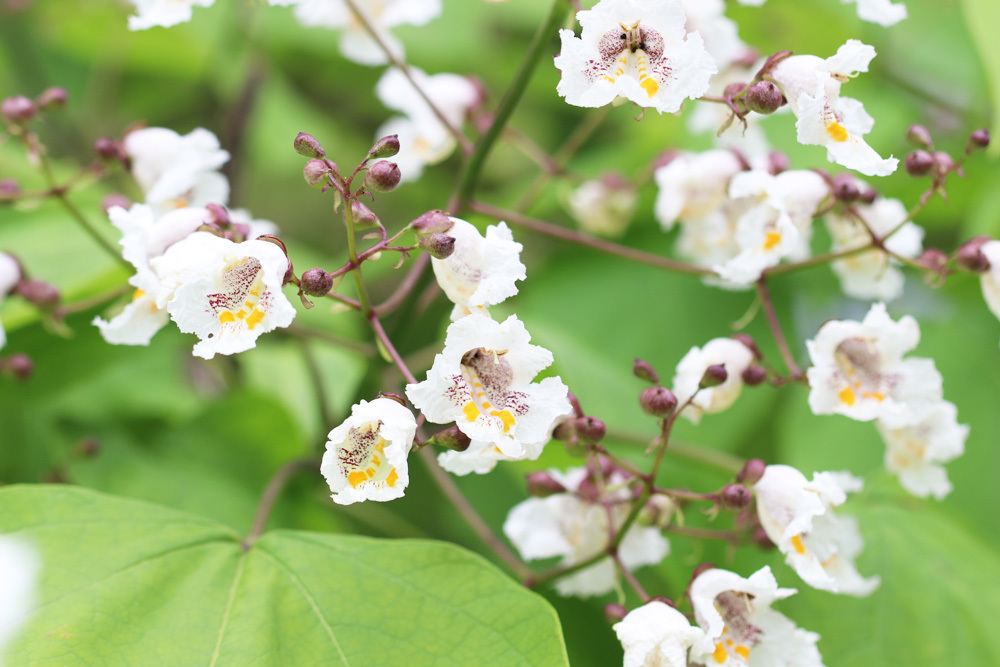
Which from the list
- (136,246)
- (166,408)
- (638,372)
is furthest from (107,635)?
(166,408)

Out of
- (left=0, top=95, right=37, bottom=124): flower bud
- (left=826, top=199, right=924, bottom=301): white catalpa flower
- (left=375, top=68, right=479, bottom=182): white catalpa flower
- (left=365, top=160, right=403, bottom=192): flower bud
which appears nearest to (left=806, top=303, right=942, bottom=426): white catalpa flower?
(left=826, top=199, right=924, bottom=301): white catalpa flower

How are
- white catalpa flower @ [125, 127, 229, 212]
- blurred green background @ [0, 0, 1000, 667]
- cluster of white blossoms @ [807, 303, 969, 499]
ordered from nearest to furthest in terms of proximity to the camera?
cluster of white blossoms @ [807, 303, 969, 499], white catalpa flower @ [125, 127, 229, 212], blurred green background @ [0, 0, 1000, 667]

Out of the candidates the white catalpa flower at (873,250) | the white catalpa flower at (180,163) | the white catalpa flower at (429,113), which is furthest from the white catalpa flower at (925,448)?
the white catalpa flower at (180,163)

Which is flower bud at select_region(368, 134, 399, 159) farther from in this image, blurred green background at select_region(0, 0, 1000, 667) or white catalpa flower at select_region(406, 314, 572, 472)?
blurred green background at select_region(0, 0, 1000, 667)

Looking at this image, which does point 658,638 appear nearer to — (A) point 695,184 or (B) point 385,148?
(B) point 385,148

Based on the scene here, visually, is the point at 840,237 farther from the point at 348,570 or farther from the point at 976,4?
the point at 348,570

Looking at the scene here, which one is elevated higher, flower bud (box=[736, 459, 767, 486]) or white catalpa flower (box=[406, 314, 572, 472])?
white catalpa flower (box=[406, 314, 572, 472])

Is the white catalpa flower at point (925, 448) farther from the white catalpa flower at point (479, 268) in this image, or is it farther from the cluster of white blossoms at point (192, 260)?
the cluster of white blossoms at point (192, 260)
